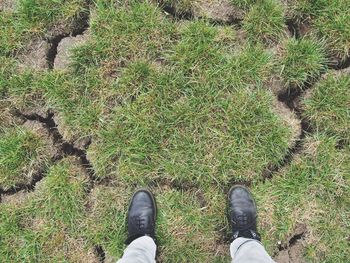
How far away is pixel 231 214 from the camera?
126 inches

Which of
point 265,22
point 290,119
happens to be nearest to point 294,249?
point 290,119

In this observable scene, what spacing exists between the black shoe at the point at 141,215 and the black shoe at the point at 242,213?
0.50 meters

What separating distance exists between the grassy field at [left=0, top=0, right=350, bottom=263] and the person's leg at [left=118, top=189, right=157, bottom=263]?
0.06 m

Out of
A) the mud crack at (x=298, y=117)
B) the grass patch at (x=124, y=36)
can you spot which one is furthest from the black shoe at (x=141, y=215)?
the grass patch at (x=124, y=36)

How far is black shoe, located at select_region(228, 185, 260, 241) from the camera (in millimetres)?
3172

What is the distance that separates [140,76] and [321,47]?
1.18 meters

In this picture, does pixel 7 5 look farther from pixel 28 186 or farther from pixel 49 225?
pixel 49 225

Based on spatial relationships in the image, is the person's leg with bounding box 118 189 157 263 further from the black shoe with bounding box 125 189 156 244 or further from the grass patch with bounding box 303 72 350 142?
the grass patch with bounding box 303 72 350 142

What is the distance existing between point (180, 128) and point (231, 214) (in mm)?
635

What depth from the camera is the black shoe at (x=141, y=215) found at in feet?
10.5

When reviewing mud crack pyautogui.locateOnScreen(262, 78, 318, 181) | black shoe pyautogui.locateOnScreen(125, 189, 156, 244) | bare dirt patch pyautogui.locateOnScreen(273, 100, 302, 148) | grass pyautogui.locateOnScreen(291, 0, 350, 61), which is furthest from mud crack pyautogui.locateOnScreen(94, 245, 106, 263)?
grass pyautogui.locateOnScreen(291, 0, 350, 61)

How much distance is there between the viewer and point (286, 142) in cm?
322

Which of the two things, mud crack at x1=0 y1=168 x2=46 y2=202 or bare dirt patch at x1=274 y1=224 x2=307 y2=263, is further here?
mud crack at x1=0 y1=168 x2=46 y2=202

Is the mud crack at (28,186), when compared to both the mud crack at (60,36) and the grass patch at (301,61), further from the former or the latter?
the grass patch at (301,61)
